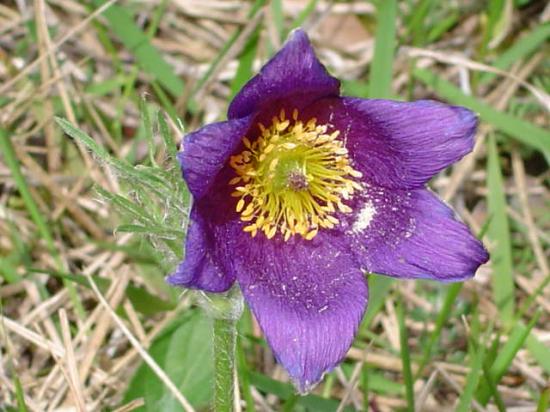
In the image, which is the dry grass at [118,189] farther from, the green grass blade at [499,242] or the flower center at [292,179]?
the flower center at [292,179]

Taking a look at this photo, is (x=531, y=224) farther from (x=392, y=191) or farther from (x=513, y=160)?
(x=392, y=191)

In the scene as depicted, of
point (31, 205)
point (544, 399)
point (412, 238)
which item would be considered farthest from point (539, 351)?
point (31, 205)

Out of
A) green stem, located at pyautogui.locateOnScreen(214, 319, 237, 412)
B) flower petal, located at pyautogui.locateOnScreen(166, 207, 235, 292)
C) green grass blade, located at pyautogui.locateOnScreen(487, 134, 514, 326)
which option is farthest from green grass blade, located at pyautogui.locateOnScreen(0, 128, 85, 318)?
green grass blade, located at pyautogui.locateOnScreen(487, 134, 514, 326)

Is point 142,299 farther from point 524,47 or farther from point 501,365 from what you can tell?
point 524,47

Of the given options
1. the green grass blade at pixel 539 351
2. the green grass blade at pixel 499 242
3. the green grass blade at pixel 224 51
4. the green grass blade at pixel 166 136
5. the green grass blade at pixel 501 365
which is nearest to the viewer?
the green grass blade at pixel 166 136

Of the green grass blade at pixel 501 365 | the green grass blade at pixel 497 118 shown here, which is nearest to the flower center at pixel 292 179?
the green grass blade at pixel 501 365

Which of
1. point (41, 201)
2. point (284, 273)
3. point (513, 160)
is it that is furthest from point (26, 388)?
point (513, 160)
